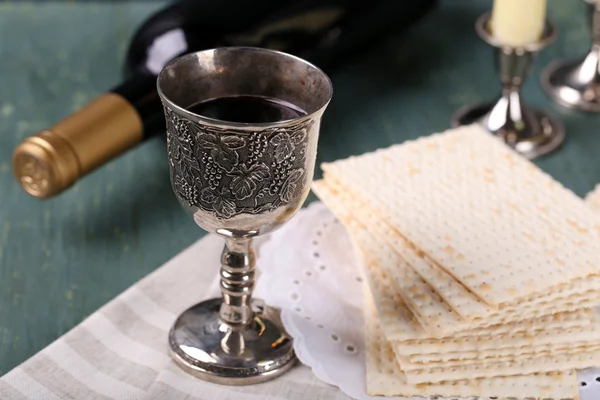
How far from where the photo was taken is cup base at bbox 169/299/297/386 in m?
0.94

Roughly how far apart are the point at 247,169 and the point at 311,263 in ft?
0.95

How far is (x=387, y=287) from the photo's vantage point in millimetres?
981

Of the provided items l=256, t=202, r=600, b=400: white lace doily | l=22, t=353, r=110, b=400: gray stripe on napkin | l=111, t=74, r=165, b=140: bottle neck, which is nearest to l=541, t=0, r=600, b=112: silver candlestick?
l=256, t=202, r=600, b=400: white lace doily

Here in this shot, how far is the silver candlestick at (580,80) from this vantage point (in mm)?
1525

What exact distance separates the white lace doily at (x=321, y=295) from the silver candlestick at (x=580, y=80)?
22.6 inches

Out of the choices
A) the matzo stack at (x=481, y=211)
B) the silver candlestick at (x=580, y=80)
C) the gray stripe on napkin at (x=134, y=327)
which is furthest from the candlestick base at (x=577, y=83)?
the gray stripe on napkin at (x=134, y=327)

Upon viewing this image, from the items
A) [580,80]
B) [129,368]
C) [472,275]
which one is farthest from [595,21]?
[129,368]

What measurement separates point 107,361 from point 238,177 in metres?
0.27

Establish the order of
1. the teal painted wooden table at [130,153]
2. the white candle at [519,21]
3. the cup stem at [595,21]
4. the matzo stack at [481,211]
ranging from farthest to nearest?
the cup stem at [595,21]
the white candle at [519,21]
the teal painted wooden table at [130,153]
the matzo stack at [481,211]

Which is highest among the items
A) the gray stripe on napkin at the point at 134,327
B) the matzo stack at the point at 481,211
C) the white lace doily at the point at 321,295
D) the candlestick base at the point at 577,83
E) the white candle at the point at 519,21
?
the white candle at the point at 519,21

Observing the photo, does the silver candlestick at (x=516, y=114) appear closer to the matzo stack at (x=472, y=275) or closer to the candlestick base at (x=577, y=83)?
the candlestick base at (x=577, y=83)

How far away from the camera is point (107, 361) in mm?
956

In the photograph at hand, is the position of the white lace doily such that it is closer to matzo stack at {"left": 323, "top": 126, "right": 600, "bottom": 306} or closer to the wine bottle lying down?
matzo stack at {"left": 323, "top": 126, "right": 600, "bottom": 306}

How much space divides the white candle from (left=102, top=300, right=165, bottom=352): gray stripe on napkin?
0.68 m
